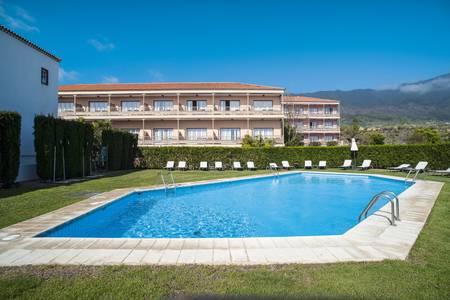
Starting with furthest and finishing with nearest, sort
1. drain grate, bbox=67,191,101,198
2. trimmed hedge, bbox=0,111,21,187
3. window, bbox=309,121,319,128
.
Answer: window, bbox=309,121,319,128 < trimmed hedge, bbox=0,111,21,187 < drain grate, bbox=67,191,101,198

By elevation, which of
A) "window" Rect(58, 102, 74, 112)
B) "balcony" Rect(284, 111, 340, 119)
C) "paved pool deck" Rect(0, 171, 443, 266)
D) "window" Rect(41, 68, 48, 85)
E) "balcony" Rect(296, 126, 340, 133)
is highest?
"balcony" Rect(284, 111, 340, 119)

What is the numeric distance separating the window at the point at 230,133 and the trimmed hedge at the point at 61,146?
17767mm

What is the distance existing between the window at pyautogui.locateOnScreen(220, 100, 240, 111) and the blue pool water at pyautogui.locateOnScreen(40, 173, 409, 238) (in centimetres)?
1944

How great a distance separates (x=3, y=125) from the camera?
11180 mm

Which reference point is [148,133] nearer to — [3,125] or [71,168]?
[71,168]

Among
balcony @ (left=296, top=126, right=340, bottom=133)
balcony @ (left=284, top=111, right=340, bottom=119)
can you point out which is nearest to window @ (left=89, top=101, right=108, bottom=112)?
balcony @ (left=284, top=111, right=340, bottom=119)

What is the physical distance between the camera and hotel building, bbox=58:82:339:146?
31.7 m

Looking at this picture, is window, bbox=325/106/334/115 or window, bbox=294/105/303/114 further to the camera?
window, bbox=325/106/334/115

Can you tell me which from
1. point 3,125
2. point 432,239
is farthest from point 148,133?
point 432,239

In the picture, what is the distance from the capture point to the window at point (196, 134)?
107 ft

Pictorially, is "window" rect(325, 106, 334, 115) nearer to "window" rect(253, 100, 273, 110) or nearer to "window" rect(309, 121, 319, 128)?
"window" rect(309, 121, 319, 128)

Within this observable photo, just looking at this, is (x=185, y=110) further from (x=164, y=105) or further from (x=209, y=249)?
(x=209, y=249)

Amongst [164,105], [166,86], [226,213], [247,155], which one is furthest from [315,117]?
[226,213]

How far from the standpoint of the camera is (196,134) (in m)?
32.8
